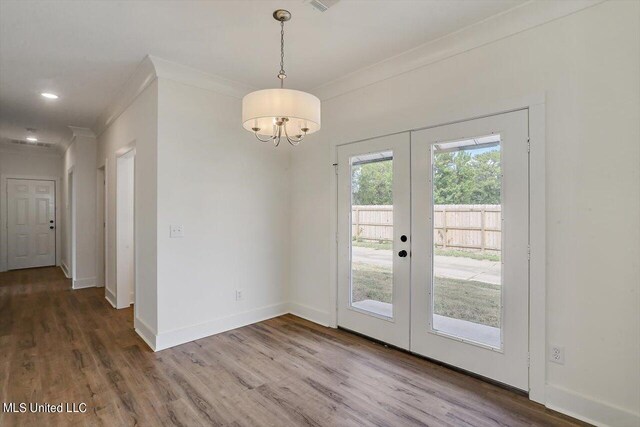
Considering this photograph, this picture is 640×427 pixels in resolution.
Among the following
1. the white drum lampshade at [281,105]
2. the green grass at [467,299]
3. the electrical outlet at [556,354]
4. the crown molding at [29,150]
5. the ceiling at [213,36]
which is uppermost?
the ceiling at [213,36]

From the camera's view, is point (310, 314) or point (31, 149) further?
point (31, 149)

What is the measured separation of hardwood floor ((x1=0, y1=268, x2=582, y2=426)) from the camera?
209 centimetres

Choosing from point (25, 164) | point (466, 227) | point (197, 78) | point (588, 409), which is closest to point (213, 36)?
point (197, 78)

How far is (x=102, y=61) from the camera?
3.11 metres

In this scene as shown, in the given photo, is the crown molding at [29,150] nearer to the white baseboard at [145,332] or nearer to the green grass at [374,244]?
the white baseboard at [145,332]

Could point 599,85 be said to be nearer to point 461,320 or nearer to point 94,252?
point 461,320

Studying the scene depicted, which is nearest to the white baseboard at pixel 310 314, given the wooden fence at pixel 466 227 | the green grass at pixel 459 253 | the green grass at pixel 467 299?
the green grass at pixel 467 299

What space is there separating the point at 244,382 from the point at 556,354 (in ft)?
7.58

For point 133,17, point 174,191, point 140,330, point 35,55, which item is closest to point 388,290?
point 174,191

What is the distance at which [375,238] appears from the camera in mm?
3322

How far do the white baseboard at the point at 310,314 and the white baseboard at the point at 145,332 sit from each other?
5.54ft

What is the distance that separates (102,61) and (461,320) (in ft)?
13.6

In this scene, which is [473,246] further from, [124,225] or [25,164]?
[25,164]

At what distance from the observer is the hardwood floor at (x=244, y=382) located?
209cm
